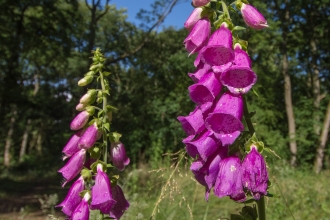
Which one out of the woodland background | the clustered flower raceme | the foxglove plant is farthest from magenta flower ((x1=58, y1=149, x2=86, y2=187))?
the woodland background

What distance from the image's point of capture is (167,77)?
20250 millimetres

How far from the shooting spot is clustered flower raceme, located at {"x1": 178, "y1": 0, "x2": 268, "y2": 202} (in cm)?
120

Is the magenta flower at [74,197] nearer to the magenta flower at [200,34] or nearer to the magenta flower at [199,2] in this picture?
the magenta flower at [200,34]

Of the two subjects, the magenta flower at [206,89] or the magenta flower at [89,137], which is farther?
the magenta flower at [89,137]

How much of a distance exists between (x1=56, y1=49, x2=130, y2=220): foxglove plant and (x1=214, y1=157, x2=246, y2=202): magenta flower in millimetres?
792

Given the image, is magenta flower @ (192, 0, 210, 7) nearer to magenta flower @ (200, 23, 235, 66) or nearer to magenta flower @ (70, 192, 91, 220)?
magenta flower @ (200, 23, 235, 66)

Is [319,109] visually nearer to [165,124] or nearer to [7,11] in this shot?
[165,124]

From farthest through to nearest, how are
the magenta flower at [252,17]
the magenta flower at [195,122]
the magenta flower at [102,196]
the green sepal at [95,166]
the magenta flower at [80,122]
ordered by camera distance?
the magenta flower at [80,122]
the green sepal at [95,166]
the magenta flower at [102,196]
the magenta flower at [252,17]
the magenta flower at [195,122]

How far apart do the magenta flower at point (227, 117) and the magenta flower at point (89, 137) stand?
0.92m

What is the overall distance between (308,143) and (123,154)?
12.8 m

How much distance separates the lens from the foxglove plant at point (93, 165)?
1.87 metres

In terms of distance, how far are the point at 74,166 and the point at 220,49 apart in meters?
1.15

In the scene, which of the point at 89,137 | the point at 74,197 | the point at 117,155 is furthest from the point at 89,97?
the point at 74,197

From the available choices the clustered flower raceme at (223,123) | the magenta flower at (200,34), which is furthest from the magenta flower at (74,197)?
the magenta flower at (200,34)
